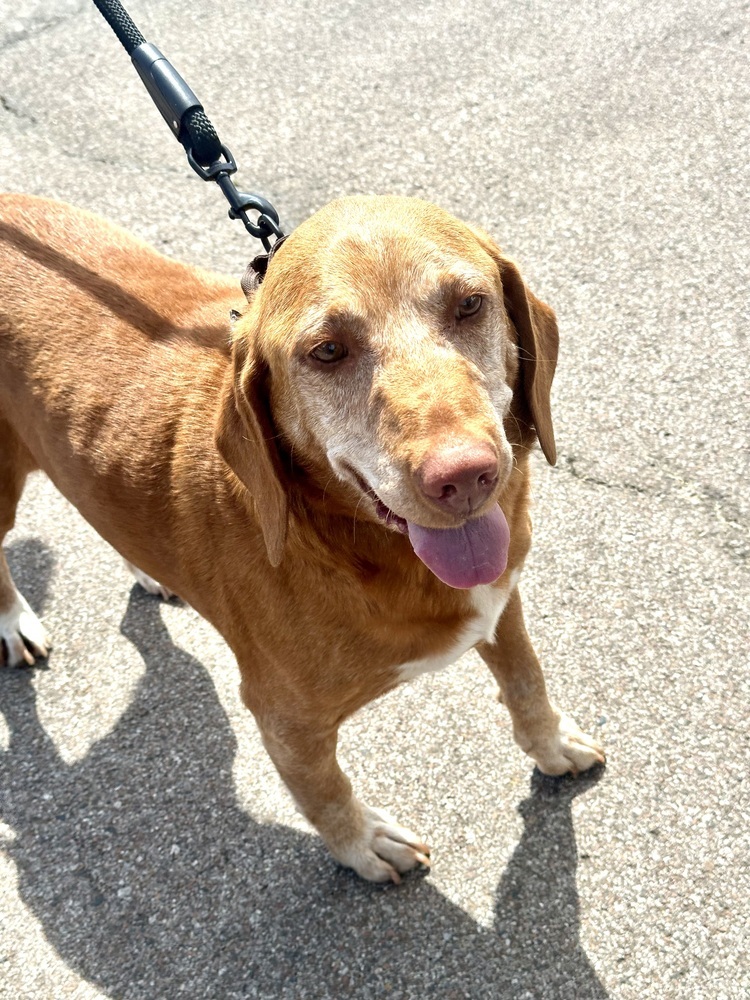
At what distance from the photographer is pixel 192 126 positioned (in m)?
2.64

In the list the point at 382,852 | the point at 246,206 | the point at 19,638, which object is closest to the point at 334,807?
the point at 382,852

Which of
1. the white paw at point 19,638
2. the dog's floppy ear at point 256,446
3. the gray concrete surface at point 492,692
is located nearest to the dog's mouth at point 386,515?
the dog's floppy ear at point 256,446

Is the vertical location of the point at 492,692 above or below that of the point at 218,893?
above

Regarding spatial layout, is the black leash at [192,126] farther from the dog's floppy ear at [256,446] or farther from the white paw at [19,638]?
the white paw at [19,638]

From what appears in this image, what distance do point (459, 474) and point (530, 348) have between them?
669 millimetres

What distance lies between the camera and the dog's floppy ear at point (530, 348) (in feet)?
7.34

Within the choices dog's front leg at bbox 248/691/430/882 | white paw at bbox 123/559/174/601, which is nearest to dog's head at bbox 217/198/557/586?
dog's front leg at bbox 248/691/430/882

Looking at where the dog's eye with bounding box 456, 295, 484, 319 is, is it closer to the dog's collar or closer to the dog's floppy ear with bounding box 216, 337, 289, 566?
the dog's floppy ear with bounding box 216, 337, 289, 566

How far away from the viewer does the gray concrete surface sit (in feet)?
8.55

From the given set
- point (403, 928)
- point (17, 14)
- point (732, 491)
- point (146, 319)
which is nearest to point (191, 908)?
point (403, 928)

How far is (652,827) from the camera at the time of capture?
2.71 meters

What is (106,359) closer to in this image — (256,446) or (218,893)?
(256,446)

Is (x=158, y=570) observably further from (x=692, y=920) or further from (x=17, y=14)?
(x=17, y=14)

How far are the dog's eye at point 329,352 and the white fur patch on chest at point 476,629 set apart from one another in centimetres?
68
